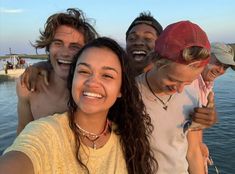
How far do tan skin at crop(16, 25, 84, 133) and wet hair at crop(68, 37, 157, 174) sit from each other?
2.20 ft

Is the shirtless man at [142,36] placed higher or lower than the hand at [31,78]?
higher

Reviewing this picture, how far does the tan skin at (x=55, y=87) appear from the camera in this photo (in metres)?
3.06

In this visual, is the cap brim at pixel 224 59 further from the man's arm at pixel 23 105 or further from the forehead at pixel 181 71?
the man's arm at pixel 23 105

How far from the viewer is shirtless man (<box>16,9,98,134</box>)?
3064 mm

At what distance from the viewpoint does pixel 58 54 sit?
3.06m

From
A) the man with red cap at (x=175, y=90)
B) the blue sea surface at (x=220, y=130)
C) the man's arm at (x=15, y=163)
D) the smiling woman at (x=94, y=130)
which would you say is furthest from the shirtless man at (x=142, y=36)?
the blue sea surface at (x=220, y=130)

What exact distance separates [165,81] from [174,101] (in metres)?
0.23

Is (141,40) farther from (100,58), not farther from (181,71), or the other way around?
(100,58)

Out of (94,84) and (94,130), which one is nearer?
(94,84)

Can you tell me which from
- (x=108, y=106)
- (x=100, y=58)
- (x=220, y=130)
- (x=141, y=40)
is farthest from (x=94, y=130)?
(x=220, y=130)

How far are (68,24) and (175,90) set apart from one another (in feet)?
3.93

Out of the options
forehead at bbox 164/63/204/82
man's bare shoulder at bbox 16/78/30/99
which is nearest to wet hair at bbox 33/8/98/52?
man's bare shoulder at bbox 16/78/30/99

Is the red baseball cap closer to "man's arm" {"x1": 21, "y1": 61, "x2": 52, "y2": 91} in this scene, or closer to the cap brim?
"man's arm" {"x1": 21, "y1": 61, "x2": 52, "y2": 91}

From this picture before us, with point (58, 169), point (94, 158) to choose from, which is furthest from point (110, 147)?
point (58, 169)
